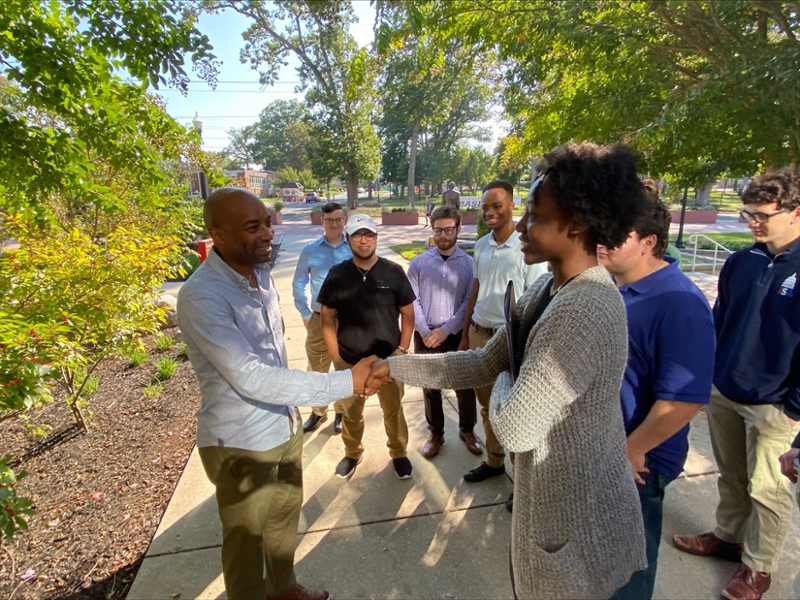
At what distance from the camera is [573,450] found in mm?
1254

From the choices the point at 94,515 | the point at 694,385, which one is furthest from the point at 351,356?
the point at 694,385

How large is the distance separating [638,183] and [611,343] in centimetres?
45

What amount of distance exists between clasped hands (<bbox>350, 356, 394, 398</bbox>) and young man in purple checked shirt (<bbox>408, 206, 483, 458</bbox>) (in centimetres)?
159

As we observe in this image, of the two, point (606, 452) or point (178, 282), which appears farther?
point (178, 282)

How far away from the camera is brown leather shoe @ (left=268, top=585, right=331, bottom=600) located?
2258 mm

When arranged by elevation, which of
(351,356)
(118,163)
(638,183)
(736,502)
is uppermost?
(118,163)

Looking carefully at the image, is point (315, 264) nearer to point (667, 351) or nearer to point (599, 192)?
point (667, 351)

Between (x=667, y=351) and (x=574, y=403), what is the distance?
0.63 meters

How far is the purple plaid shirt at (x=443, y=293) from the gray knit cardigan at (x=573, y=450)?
2.35m

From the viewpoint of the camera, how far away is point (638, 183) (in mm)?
1241

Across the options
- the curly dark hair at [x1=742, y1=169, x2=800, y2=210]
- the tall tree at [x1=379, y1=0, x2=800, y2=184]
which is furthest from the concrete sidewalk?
the tall tree at [x1=379, y1=0, x2=800, y2=184]

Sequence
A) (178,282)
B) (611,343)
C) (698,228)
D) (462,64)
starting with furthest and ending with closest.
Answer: (698,228) → (178,282) → (462,64) → (611,343)

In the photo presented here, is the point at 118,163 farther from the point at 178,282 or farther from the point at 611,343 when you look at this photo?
the point at 178,282

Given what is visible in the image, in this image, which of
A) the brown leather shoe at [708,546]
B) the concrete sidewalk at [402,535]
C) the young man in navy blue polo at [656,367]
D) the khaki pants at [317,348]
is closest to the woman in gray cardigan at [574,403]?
the young man in navy blue polo at [656,367]
